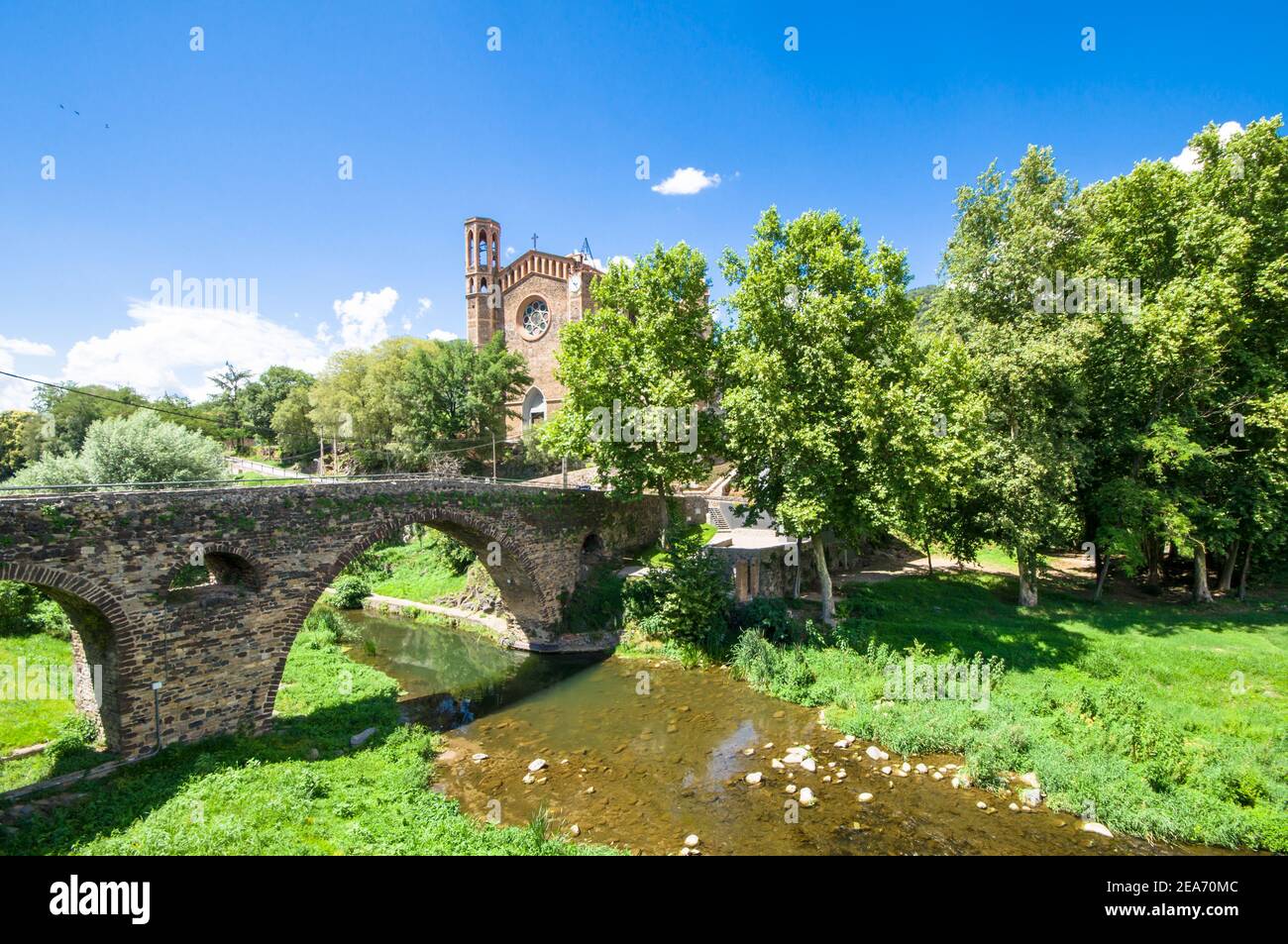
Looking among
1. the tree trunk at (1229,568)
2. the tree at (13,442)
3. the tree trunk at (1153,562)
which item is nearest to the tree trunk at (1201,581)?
the tree trunk at (1229,568)

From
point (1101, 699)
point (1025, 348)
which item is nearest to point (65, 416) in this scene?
point (1025, 348)

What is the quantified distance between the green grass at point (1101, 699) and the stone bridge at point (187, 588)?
12201 millimetres

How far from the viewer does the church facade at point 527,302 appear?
4684 cm

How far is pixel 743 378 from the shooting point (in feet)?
64.3

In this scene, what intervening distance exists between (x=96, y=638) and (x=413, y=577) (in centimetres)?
1855

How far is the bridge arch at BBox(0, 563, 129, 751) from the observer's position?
36.0 feet

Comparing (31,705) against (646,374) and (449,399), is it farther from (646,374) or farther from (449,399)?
(449,399)

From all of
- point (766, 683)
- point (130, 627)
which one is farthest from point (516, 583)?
point (130, 627)

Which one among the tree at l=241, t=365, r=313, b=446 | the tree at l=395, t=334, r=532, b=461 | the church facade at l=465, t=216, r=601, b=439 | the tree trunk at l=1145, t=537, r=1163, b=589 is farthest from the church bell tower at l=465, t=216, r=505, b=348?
the tree trunk at l=1145, t=537, r=1163, b=589

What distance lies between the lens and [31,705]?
14.0 meters

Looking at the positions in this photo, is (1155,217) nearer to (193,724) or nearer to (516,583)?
(516,583)

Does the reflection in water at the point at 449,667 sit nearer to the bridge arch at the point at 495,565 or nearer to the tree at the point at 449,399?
the bridge arch at the point at 495,565

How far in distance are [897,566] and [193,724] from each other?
1053 inches

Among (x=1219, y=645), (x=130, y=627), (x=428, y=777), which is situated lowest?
(x=428, y=777)
